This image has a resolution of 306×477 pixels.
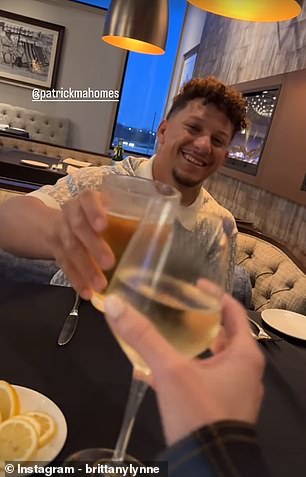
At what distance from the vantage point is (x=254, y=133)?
3.54 meters

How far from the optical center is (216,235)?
484mm

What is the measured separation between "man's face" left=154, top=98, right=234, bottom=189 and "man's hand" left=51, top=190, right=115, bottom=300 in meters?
1.03

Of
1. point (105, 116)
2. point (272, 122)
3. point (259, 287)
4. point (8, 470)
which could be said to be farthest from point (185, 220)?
point (105, 116)

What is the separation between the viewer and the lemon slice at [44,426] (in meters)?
0.57

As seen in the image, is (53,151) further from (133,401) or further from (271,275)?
(133,401)

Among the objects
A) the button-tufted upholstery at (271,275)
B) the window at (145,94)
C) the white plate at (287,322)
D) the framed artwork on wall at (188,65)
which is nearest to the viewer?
the white plate at (287,322)

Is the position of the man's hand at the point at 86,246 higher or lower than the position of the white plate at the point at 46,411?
higher

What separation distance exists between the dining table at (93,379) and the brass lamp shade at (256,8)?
1238mm

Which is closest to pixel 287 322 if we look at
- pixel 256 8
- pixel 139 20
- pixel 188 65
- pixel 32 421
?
pixel 32 421

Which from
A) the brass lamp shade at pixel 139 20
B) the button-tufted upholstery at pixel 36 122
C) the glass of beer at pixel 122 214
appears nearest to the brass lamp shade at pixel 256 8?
the glass of beer at pixel 122 214

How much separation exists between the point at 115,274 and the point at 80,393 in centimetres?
37

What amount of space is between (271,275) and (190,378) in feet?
6.03

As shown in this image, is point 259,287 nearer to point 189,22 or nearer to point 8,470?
point 8,470

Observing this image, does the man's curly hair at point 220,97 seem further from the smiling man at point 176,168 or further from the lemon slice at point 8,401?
the lemon slice at point 8,401
